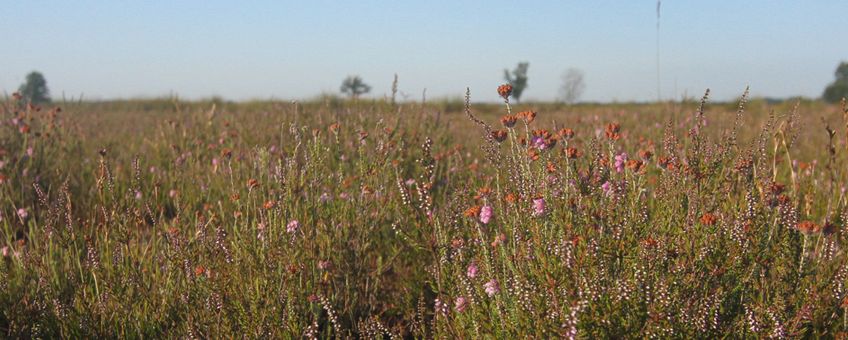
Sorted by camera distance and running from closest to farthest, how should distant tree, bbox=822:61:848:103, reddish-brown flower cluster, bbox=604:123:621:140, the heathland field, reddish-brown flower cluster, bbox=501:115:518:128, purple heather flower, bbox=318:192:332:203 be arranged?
the heathland field, reddish-brown flower cluster, bbox=501:115:518:128, reddish-brown flower cluster, bbox=604:123:621:140, purple heather flower, bbox=318:192:332:203, distant tree, bbox=822:61:848:103

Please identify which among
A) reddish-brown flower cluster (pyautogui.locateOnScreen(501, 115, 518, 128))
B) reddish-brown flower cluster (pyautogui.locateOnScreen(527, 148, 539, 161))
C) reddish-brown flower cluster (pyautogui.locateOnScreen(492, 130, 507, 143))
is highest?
reddish-brown flower cluster (pyautogui.locateOnScreen(501, 115, 518, 128))

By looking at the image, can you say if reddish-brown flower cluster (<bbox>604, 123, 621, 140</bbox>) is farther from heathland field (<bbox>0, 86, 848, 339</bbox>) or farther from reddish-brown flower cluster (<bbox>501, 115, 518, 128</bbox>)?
reddish-brown flower cluster (<bbox>501, 115, 518, 128</bbox>)

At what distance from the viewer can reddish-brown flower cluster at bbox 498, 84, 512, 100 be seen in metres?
2.03

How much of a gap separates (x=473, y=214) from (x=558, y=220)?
0.27 metres

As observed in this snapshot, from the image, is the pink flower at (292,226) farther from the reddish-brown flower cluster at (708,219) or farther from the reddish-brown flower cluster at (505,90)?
the reddish-brown flower cluster at (708,219)

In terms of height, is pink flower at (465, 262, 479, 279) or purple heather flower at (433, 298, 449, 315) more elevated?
pink flower at (465, 262, 479, 279)

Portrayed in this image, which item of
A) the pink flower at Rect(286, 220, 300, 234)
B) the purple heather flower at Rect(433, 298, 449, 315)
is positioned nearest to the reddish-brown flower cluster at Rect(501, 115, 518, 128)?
the purple heather flower at Rect(433, 298, 449, 315)

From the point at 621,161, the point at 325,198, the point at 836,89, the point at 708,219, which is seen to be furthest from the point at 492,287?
the point at 836,89

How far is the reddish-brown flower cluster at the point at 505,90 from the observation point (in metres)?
2.03

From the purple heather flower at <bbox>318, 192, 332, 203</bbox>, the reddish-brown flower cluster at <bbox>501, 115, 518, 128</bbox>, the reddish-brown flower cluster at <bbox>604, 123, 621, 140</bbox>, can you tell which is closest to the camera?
the reddish-brown flower cluster at <bbox>501, 115, 518, 128</bbox>

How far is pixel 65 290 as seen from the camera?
2.82 m

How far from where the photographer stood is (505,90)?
2.03m

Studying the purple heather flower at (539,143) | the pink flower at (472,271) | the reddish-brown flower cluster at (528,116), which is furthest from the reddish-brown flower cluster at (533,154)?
the pink flower at (472,271)

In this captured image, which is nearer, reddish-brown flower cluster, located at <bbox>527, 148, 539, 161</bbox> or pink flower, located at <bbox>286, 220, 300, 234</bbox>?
reddish-brown flower cluster, located at <bbox>527, 148, 539, 161</bbox>
